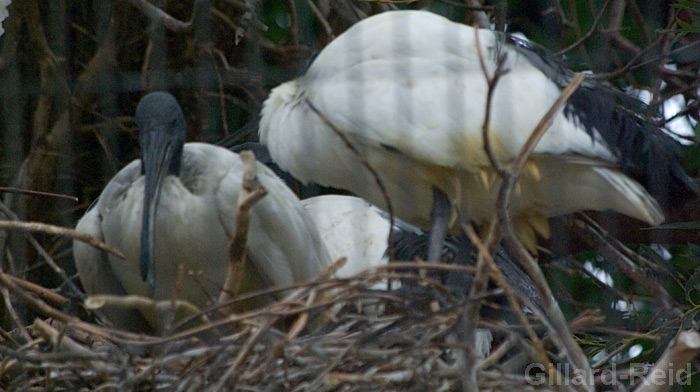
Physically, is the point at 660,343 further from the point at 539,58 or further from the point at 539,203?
the point at 539,58

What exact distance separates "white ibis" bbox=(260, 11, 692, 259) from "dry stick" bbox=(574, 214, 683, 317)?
419 mm

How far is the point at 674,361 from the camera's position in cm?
132

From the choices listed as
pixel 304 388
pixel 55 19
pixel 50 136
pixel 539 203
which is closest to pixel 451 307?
pixel 304 388

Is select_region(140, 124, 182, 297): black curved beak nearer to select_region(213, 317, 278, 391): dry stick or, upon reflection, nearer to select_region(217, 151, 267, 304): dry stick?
select_region(217, 151, 267, 304): dry stick

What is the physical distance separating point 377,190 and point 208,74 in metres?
0.75

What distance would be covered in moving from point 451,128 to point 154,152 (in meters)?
0.55

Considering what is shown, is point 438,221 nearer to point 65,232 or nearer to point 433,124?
point 433,124

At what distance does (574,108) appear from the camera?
191 centimetres

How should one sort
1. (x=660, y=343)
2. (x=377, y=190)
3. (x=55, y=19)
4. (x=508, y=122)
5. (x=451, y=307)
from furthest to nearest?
(x=55, y=19) < (x=660, y=343) < (x=377, y=190) < (x=508, y=122) < (x=451, y=307)

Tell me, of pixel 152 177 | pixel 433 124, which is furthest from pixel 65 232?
pixel 433 124

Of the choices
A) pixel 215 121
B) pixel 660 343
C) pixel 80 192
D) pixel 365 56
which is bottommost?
pixel 660 343

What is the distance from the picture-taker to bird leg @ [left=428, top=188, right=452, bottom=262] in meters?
2.01

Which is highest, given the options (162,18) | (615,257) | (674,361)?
(162,18)

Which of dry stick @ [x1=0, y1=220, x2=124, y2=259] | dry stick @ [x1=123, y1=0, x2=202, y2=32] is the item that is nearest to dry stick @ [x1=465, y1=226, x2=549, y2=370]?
dry stick @ [x1=0, y1=220, x2=124, y2=259]
